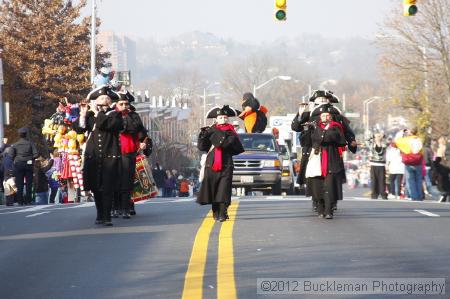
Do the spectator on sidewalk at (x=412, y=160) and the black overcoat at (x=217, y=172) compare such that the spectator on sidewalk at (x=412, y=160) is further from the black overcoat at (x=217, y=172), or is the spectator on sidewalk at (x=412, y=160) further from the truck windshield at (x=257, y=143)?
the black overcoat at (x=217, y=172)

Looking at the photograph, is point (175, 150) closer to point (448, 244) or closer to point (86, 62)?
point (86, 62)

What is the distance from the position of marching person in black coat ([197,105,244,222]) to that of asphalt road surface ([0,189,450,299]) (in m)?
0.32

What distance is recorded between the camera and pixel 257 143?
104ft

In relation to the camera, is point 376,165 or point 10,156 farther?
point 376,165

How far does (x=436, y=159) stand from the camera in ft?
100

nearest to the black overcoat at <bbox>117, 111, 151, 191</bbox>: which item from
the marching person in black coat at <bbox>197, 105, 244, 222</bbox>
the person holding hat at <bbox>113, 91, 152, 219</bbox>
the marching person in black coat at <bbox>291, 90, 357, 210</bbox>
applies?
the person holding hat at <bbox>113, 91, 152, 219</bbox>

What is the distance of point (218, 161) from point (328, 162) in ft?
5.48

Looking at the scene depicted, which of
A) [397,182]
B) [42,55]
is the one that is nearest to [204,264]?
[397,182]

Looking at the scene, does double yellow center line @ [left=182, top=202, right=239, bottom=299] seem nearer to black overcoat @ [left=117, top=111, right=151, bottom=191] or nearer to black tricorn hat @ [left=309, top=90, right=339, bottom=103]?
black overcoat @ [left=117, top=111, right=151, bottom=191]

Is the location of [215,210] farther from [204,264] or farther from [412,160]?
[412,160]

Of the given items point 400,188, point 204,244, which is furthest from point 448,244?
point 400,188

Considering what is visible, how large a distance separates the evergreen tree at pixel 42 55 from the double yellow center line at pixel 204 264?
44.5 meters

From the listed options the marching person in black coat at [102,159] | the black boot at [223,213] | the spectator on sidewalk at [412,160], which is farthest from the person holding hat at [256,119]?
the marching person in black coat at [102,159]

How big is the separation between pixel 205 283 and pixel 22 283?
5.51 feet
